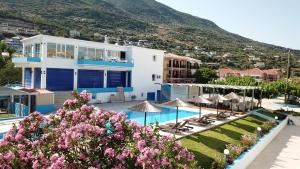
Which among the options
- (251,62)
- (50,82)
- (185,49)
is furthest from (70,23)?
(50,82)

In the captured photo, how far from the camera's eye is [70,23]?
408 ft

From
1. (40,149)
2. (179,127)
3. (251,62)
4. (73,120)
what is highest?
(251,62)

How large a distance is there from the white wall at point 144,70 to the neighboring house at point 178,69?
10.6 m

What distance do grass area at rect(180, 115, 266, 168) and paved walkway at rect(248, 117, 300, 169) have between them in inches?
84.4

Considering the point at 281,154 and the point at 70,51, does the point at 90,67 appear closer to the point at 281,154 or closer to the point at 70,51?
the point at 70,51

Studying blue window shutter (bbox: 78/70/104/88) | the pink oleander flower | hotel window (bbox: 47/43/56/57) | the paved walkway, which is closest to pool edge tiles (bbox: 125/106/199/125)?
blue window shutter (bbox: 78/70/104/88)

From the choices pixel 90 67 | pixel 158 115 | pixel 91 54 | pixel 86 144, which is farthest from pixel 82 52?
pixel 86 144

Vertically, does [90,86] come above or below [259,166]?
above

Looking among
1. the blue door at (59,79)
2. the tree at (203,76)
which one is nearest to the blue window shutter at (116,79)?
the blue door at (59,79)

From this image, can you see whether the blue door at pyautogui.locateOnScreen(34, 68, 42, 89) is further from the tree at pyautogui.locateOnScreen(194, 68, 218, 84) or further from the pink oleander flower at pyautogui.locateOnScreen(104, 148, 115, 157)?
the tree at pyautogui.locateOnScreen(194, 68, 218, 84)

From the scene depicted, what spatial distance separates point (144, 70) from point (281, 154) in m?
26.1

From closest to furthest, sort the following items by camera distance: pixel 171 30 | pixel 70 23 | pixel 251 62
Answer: pixel 70 23 < pixel 251 62 < pixel 171 30

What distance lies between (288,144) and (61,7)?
128 metres

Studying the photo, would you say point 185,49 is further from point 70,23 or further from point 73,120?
point 73,120
